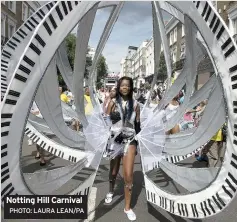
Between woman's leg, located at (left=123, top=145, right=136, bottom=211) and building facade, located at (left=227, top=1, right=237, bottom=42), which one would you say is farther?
building facade, located at (left=227, top=1, right=237, bottom=42)

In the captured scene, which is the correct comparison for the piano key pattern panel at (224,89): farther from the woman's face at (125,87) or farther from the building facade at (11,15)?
the building facade at (11,15)

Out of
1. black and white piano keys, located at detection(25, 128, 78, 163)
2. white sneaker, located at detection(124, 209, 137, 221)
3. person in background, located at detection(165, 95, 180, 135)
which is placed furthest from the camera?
person in background, located at detection(165, 95, 180, 135)

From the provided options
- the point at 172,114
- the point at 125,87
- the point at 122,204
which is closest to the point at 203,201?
the point at 122,204

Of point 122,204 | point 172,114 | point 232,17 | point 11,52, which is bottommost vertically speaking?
point 122,204

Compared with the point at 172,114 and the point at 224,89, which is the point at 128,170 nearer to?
the point at 224,89

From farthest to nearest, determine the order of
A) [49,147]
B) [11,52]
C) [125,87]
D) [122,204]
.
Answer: [49,147]
[11,52]
[122,204]
[125,87]

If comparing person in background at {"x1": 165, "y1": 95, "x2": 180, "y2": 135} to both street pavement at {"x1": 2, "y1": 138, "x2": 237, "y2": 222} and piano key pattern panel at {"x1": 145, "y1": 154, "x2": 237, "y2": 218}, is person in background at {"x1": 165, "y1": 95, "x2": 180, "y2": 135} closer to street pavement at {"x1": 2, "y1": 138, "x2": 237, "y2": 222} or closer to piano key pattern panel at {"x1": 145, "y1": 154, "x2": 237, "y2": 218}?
street pavement at {"x1": 2, "y1": 138, "x2": 237, "y2": 222}

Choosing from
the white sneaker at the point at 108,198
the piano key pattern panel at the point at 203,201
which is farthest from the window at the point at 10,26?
the piano key pattern panel at the point at 203,201

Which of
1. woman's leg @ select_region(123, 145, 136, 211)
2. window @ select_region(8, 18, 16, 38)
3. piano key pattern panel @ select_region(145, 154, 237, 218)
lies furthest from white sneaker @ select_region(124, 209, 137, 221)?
window @ select_region(8, 18, 16, 38)

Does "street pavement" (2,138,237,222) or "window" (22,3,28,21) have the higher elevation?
"window" (22,3,28,21)

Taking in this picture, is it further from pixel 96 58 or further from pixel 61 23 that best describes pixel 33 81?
pixel 96 58

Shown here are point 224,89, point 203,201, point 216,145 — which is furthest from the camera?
point 216,145

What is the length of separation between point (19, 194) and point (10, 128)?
2.01 feet

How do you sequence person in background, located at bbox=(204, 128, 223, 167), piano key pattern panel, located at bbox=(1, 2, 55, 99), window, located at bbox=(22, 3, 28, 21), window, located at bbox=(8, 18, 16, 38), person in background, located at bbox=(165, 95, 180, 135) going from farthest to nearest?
1. window, located at bbox=(22, 3, 28, 21)
2. window, located at bbox=(8, 18, 16, 38)
3. person in background, located at bbox=(165, 95, 180, 135)
4. person in background, located at bbox=(204, 128, 223, 167)
5. piano key pattern panel, located at bbox=(1, 2, 55, 99)
